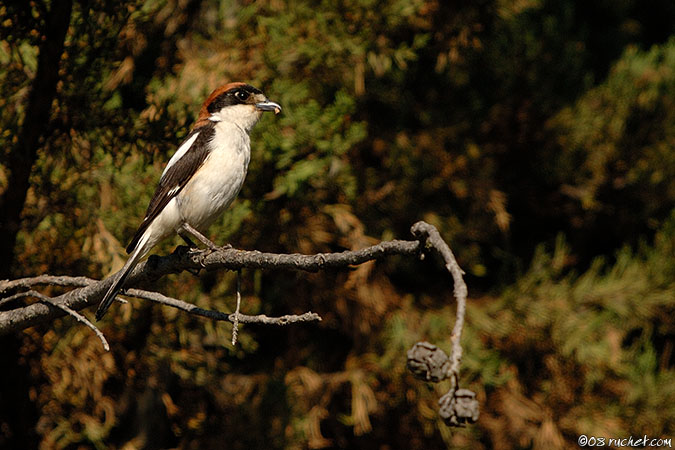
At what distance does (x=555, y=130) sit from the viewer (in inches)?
208

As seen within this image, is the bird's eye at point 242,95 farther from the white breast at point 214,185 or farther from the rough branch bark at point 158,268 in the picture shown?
the rough branch bark at point 158,268

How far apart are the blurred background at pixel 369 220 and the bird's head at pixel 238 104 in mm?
142

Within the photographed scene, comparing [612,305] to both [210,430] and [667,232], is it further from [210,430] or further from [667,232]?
[210,430]

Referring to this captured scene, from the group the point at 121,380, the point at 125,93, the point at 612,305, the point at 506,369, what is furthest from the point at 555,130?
the point at 121,380

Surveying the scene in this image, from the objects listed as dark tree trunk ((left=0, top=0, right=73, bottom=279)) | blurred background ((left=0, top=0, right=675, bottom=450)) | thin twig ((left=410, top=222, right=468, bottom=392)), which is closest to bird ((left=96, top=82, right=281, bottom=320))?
blurred background ((left=0, top=0, right=675, bottom=450))

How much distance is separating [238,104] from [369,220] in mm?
1473

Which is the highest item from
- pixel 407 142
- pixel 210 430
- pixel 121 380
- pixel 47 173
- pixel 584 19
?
pixel 584 19

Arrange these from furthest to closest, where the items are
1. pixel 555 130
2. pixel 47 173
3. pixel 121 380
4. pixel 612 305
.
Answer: pixel 555 130 → pixel 612 305 → pixel 121 380 → pixel 47 173

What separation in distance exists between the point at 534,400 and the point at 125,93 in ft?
11.2

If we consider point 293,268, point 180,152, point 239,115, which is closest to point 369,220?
point 239,115

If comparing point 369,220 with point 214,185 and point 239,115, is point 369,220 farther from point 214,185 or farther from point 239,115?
point 214,185

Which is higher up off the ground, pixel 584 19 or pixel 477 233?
pixel 584 19

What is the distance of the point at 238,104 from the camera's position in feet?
12.2

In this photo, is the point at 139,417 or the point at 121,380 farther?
the point at 139,417
